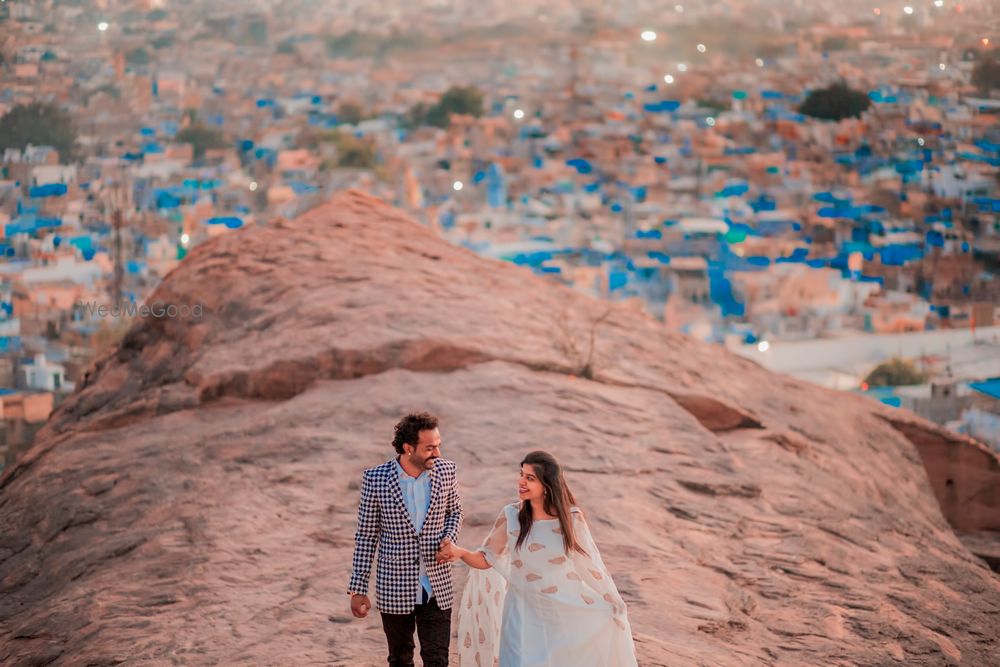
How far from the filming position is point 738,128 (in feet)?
120

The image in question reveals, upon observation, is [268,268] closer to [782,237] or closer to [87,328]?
[87,328]

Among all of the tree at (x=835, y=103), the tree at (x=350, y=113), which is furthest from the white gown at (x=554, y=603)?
the tree at (x=350, y=113)

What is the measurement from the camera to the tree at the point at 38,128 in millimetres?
22172

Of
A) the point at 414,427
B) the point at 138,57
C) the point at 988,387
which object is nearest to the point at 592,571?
the point at 414,427

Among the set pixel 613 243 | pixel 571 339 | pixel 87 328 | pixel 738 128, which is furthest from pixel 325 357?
pixel 738 128

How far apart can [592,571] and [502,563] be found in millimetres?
278

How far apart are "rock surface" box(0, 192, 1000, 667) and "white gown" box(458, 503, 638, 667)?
1.94 feet

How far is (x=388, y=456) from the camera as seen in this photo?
20.5ft

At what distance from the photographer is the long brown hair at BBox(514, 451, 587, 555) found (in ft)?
12.3

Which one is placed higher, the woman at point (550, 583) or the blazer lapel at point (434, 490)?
the blazer lapel at point (434, 490)

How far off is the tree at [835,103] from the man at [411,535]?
32.9 meters

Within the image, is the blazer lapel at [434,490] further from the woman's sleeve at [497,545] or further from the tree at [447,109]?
the tree at [447,109]

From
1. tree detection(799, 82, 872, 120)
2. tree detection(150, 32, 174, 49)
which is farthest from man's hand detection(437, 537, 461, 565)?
tree detection(799, 82, 872, 120)

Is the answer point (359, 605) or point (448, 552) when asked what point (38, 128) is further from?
point (448, 552)
